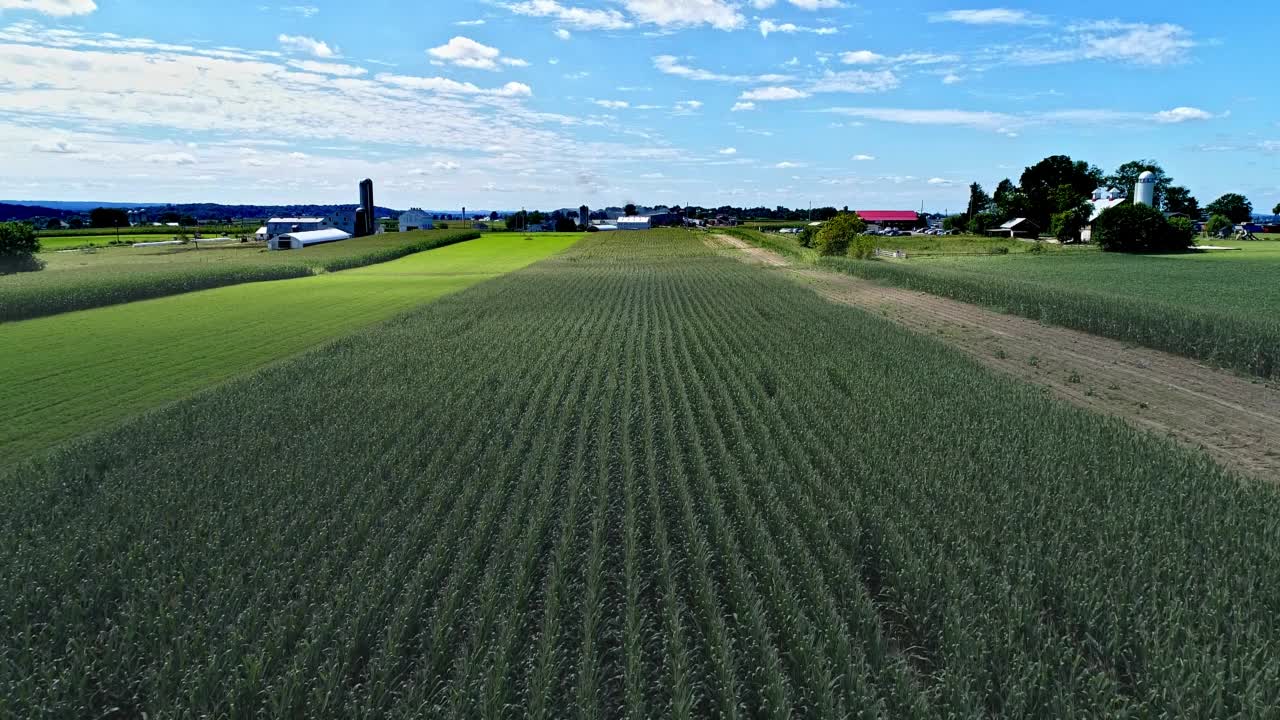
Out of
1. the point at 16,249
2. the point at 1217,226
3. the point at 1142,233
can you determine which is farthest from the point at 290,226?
the point at 1217,226

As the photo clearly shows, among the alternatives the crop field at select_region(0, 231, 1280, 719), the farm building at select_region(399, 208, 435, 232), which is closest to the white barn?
the farm building at select_region(399, 208, 435, 232)

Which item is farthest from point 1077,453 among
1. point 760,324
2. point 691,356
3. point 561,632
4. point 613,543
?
point 760,324

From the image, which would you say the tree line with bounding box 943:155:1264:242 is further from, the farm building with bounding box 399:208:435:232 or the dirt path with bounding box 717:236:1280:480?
the farm building with bounding box 399:208:435:232

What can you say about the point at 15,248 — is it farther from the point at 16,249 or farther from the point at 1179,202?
the point at 1179,202

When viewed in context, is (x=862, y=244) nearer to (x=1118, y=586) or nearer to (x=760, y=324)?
(x=760, y=324)

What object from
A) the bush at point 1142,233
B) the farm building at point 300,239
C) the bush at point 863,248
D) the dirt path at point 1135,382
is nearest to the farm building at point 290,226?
the farm building at point 300,239

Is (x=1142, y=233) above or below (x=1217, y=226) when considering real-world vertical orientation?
below
